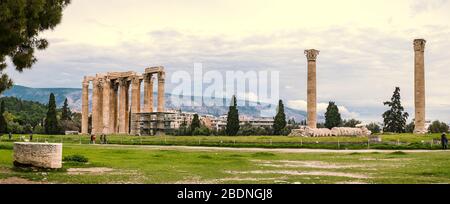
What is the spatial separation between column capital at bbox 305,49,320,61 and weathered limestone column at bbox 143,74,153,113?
3085 cm

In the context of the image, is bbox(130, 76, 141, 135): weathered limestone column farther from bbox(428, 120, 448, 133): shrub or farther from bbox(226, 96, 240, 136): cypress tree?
bbox(428, 120, 448, 133): shrub

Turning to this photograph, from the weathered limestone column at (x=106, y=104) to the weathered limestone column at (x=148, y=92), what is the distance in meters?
6.29

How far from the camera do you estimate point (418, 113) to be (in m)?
70.1

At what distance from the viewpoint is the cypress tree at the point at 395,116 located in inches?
3772

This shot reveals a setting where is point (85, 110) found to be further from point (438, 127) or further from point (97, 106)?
point (438, 127)

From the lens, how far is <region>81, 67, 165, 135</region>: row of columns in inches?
3703

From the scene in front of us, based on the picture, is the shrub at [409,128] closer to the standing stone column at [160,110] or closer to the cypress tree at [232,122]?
the cypress tree at [232,122]

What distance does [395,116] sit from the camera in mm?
96250

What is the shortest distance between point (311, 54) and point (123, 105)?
3715 centimetres

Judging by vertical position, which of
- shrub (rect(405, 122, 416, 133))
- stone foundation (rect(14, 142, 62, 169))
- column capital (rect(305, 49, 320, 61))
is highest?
column capital (rect(305, 49, 320, 61))

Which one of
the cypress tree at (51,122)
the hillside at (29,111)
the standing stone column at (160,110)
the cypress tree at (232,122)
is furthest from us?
the hillside at (29,111)

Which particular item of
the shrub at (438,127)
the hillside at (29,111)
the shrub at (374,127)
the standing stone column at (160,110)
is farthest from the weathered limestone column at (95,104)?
the hillside at (29,111)

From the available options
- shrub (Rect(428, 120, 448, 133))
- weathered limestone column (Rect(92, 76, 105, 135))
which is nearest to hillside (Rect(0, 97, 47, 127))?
weathered limestone column (Rect(92, 76, 105, 135))
